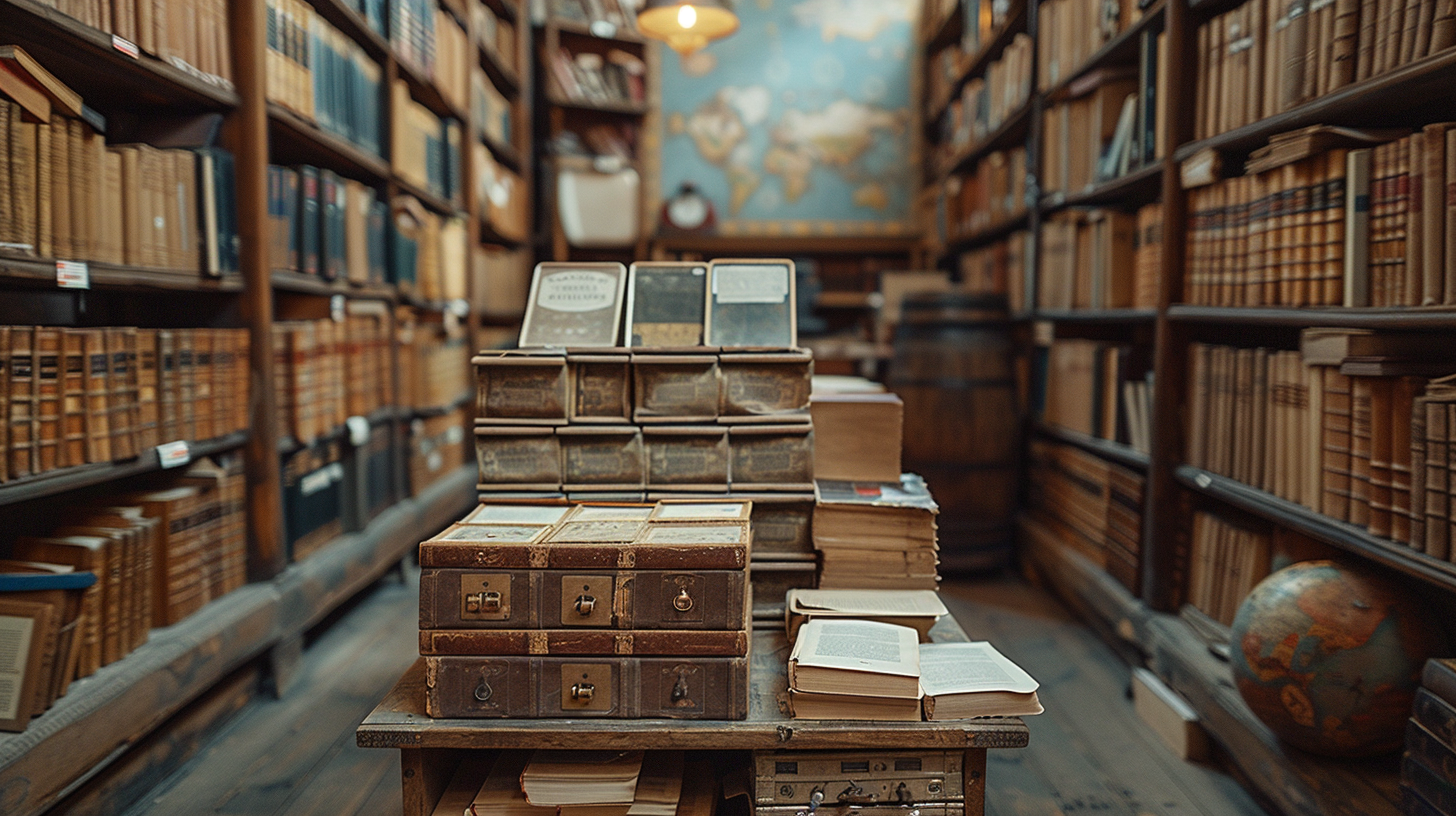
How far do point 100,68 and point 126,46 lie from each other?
95 millimetres

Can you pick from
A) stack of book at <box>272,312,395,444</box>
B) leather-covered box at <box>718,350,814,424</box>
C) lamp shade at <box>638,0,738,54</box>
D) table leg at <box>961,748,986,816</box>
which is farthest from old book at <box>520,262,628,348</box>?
lamp shade at <box>638,0,738,54</box>

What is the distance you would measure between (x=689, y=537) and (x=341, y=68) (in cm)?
208

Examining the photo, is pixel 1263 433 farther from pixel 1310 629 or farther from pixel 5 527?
pixel 5 527

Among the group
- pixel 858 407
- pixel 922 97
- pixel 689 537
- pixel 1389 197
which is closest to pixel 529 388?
pixel 689 537

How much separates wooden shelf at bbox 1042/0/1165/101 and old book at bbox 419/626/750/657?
6.67 feet

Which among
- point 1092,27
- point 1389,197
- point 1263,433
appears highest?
point 1092,27

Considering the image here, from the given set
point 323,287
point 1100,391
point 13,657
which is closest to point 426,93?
point 323,287

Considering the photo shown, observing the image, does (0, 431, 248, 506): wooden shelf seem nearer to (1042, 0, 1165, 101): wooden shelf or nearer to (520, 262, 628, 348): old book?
(520, 262, 628, 348): old book

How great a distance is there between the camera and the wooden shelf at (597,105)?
191 inches

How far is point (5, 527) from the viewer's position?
1.82 meters

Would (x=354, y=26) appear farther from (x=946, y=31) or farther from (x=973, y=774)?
(x=946, y=31)

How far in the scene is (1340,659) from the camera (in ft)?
4.96

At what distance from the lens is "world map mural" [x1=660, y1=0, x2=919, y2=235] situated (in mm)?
5176

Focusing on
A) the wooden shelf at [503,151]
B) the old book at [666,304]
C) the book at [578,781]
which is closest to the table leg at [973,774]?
the book at [578,781]
